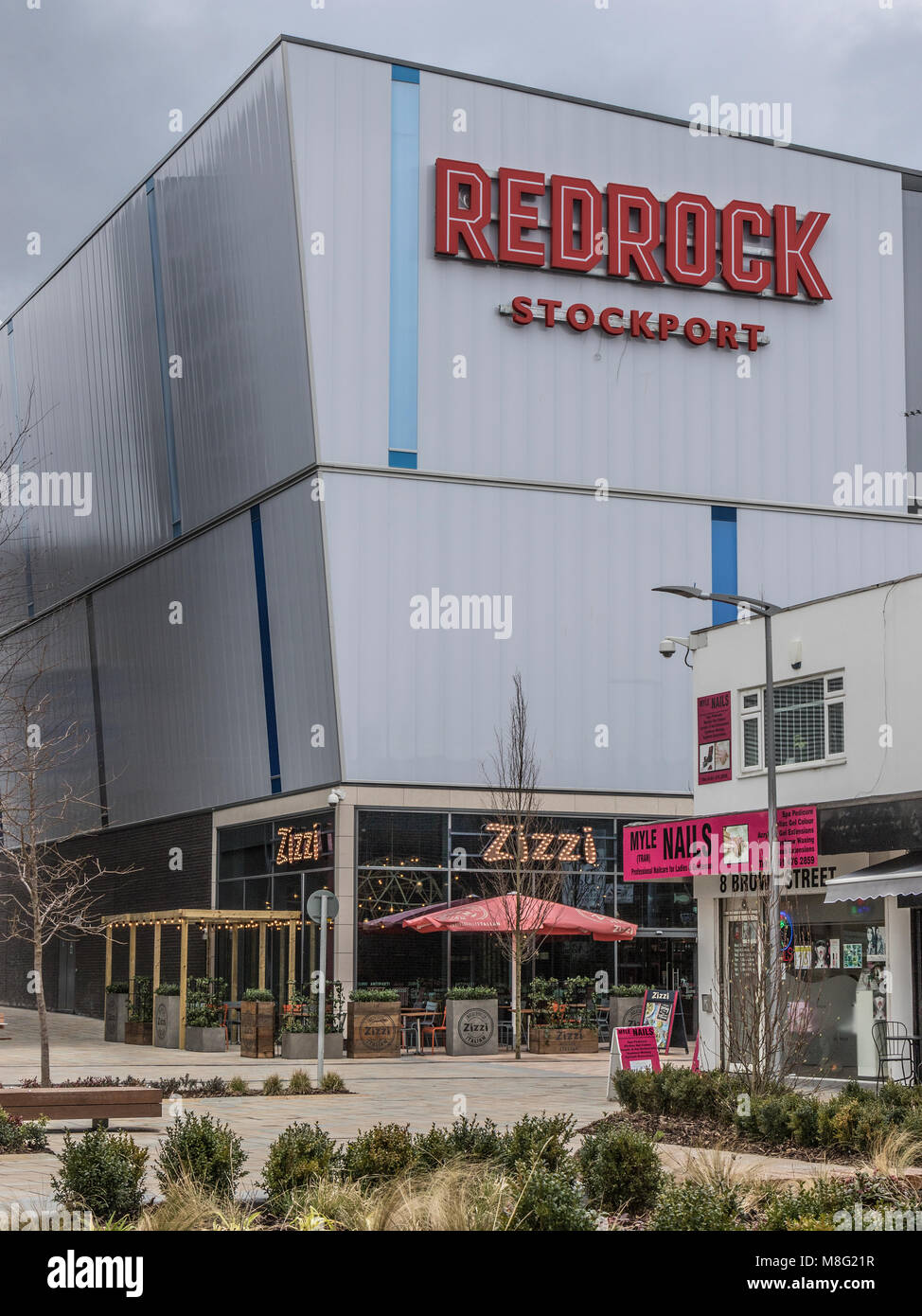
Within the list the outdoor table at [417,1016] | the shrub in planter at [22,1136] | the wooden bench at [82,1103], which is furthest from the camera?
the outdoor table at [417,1016]

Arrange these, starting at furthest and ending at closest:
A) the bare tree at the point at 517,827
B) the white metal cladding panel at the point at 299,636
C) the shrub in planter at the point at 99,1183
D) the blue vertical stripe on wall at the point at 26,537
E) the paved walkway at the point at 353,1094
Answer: the blue vertical stripe on wall at the point at 26,537 < the white metal cladding panel at the point at 299,636 < the bare tree at the point at 517,827 < the paved walkway at the point at 353,1094 < the shrub in planter at the point at 99,1183

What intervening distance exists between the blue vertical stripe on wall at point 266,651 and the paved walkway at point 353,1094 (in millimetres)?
7771

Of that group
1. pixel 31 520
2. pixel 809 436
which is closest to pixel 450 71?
pixel 809 436

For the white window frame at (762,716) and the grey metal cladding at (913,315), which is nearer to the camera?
the white window frame at (762,716)

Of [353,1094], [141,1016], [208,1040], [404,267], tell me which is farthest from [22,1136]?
[404,267]

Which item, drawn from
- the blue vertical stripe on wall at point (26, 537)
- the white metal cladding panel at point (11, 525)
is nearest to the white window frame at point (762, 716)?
the white metal cladding panel at point (11, 525)

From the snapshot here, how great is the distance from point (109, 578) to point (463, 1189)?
4558 centimetres

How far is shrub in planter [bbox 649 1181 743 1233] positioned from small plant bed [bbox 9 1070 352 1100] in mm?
15390

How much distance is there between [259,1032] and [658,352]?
20.3 meters

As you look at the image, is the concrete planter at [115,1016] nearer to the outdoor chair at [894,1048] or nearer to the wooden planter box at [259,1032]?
the wooden planter box at [259,1032]

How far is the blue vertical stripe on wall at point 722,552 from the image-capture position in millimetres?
44438

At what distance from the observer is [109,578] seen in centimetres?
5447

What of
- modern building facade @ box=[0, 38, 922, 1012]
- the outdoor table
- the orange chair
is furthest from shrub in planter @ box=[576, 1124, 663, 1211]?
modern building facade @ box=[0, 38, 922, 1012]

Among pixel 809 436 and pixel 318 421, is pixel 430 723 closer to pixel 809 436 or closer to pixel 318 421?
pixel 318 421
